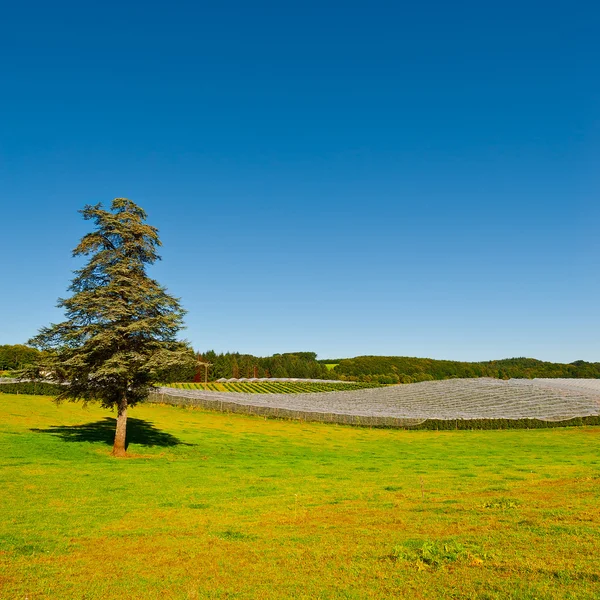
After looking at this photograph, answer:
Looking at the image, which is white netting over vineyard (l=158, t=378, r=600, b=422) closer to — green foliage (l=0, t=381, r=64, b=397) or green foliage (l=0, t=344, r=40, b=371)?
green foliage (l=0, t=381, r=64, b=397)

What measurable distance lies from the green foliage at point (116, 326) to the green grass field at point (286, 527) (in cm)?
475

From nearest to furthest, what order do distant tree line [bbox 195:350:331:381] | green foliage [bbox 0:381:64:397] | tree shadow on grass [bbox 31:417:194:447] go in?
tree shadow on grass [bbox 31:417:194:447], green foliage [bbox 0:381:64:397], distant tree line [bbox 195:350:331:381]

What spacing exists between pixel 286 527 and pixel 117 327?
62.7ft

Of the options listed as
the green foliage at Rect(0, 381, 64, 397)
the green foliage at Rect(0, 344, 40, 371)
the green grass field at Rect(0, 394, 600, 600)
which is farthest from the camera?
the green foliage at Rect(0, 344, 40, 371)

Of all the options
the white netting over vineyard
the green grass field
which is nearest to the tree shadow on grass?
the green grass field

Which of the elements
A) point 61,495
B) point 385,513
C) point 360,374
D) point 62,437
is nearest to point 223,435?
point 62,437

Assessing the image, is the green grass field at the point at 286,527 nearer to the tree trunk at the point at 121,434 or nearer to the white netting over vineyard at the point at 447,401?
the tree trunk at the point at 121,434

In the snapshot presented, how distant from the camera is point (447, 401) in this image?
88750mm

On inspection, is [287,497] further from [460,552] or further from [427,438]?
[427,438]

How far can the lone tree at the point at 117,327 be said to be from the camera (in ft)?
92.7

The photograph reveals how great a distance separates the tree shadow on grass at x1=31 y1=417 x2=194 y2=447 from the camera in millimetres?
35031

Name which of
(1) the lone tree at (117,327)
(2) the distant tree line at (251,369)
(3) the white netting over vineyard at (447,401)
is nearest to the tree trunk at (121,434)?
(1) the lone tree at (117,327)

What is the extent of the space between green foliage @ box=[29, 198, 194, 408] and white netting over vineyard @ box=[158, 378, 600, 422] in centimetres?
4305

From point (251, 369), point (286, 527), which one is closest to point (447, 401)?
point (286, 527)
